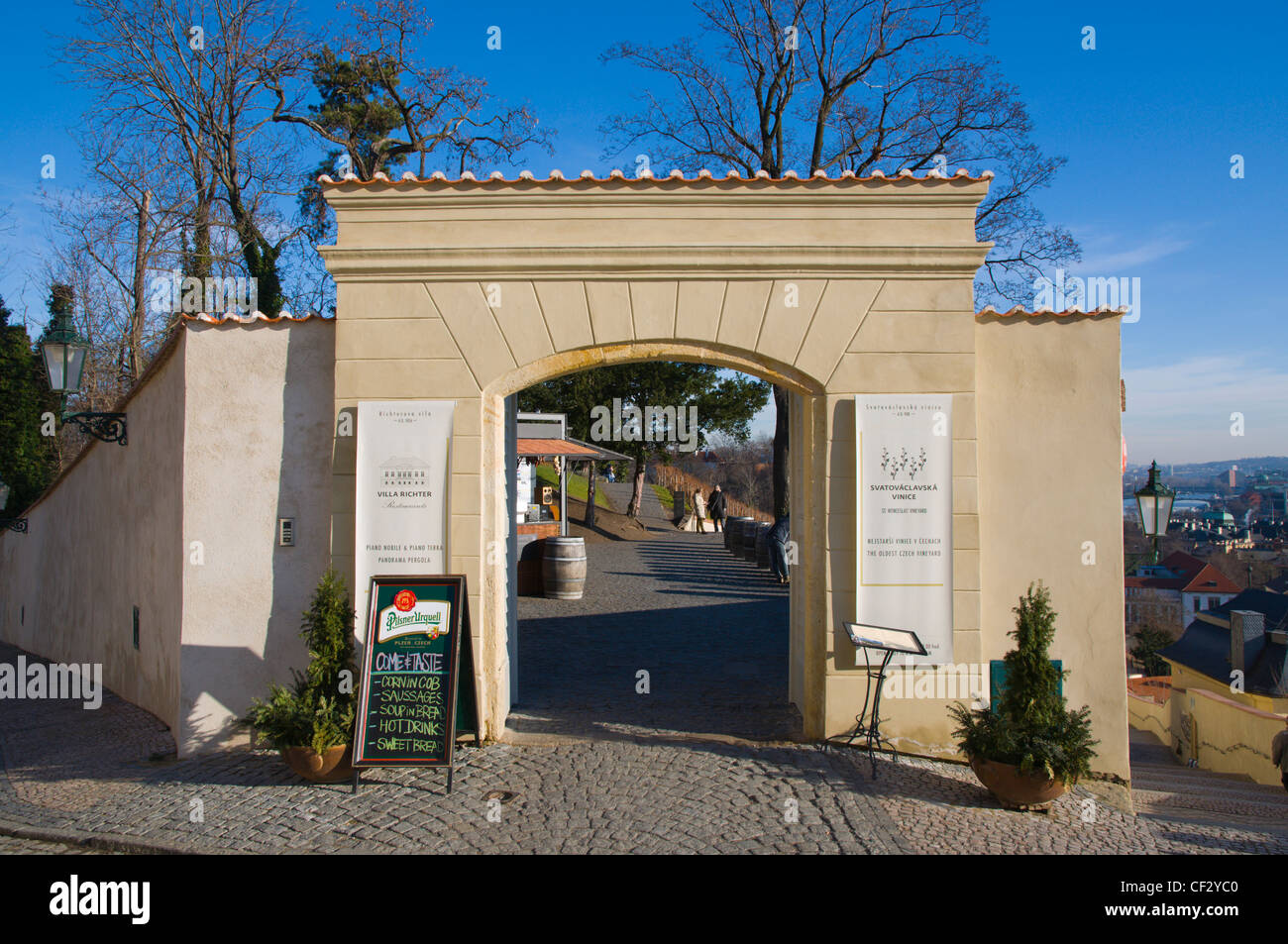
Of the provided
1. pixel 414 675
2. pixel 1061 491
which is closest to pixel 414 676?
pixel 414 675

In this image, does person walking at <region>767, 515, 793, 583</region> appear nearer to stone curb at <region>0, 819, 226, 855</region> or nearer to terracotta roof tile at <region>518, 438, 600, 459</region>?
terracotta roof tile at <region>518, 438, 600, 459</region>

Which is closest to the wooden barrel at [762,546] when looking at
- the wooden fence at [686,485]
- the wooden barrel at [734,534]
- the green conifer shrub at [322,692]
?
the wooden barrel at [734,534]

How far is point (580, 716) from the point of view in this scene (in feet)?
24.5

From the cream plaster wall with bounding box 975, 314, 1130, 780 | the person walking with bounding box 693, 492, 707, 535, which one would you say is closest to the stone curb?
the cream plaster wall with bounding box 975, 314, 1130, 780

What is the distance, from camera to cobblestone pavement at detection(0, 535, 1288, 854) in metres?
5.03

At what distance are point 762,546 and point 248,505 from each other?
14.1 m

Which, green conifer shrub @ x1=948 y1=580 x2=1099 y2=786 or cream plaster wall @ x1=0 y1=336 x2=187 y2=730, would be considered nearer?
green conifer shrub @ x1=948 y1=580 x2=1099 y2=786

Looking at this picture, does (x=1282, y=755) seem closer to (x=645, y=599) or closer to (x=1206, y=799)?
(x=1206, y=799)

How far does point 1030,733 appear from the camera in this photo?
5.62 metres

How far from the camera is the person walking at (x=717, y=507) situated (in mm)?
30158

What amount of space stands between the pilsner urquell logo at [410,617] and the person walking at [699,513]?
2387cm

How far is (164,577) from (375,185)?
3.96m

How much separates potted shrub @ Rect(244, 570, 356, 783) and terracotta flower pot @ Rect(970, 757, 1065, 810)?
4.37 meters
